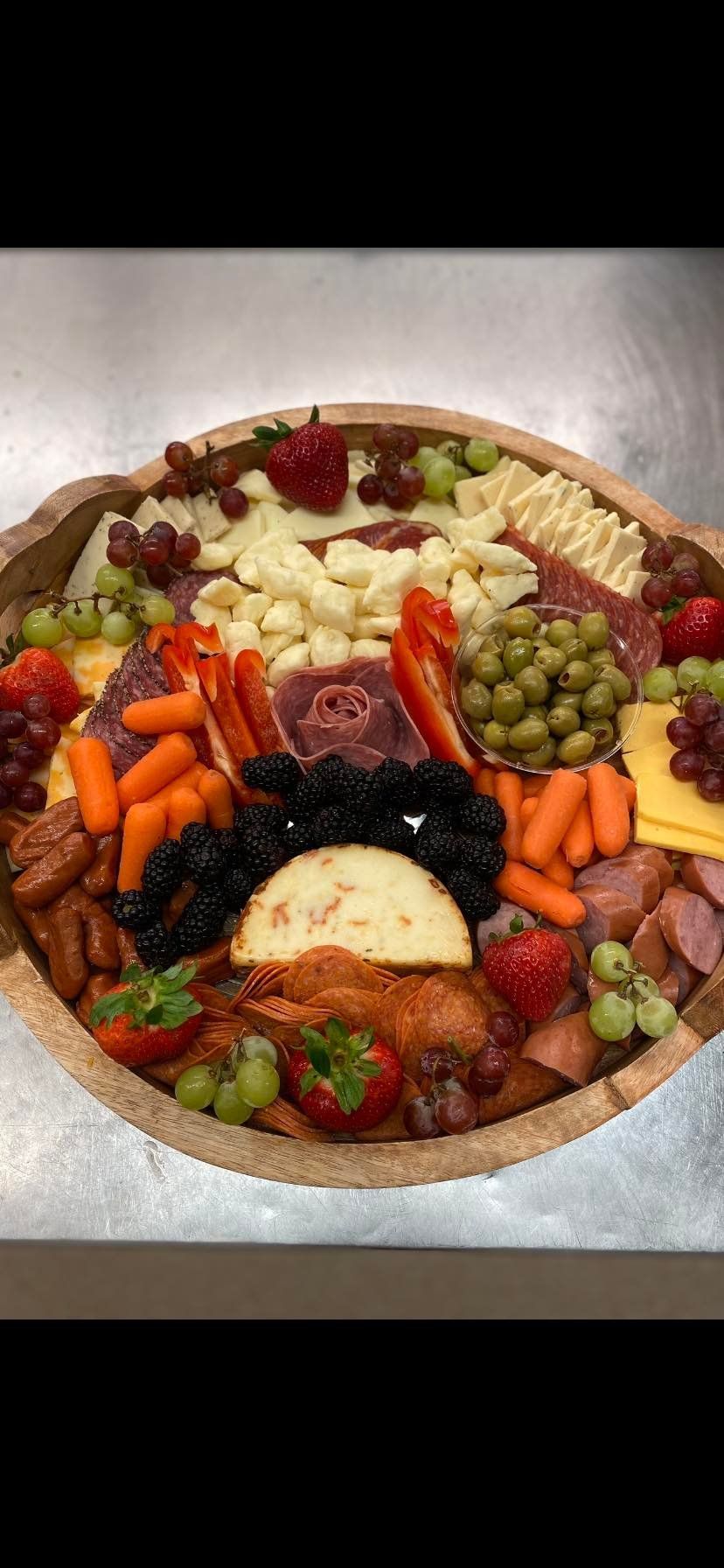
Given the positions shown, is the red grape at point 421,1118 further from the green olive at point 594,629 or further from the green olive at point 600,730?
the green olive at point 594,629

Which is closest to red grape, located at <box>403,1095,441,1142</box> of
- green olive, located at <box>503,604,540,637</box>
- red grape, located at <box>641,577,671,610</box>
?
green olive, located at <box>503,604,540,637</box>

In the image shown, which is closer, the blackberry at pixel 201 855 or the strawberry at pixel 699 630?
the blackberry at pixel 201 855

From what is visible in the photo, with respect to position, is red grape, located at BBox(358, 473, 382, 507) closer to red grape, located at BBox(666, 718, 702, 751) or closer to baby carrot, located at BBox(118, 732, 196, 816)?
baby carrot, located at BBox(118, 732, 196, 816)

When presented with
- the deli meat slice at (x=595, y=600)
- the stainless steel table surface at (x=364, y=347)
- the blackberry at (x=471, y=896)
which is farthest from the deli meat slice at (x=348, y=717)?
the stainless steel table surface at (x=364, y=347)

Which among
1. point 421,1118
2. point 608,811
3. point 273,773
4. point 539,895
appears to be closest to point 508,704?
point 608,811

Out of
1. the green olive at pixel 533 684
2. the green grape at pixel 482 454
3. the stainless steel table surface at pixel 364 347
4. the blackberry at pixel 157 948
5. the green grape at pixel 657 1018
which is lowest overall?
the green grape at pixel 657 1018

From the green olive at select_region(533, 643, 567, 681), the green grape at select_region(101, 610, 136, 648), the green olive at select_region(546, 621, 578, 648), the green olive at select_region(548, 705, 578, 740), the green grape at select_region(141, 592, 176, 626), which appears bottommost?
the green olive at select_region(548, 705, 578, 740)

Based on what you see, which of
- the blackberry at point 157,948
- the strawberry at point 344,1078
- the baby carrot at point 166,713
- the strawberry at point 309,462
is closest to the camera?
the strawberry at point 344,1078
